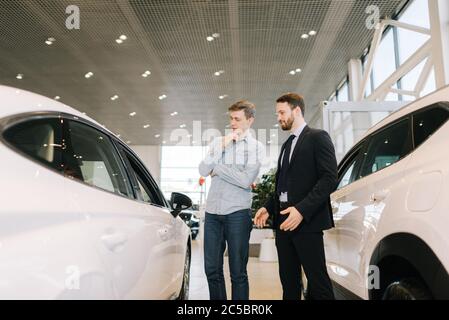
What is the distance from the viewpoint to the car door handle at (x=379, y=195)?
1.68 meters

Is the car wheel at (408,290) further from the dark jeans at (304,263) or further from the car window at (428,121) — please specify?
the car window at (428,121)

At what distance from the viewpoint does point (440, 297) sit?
116cm

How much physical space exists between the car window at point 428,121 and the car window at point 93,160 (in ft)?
3.92

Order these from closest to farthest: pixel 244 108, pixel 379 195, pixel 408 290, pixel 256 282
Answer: pixel 408 290 → pixel 379 195 → pixel 244 108 → pixel 256 282

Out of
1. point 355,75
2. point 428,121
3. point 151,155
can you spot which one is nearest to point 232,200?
point 428,121

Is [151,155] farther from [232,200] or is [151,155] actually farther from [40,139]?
[40,139]

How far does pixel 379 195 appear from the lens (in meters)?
1.75

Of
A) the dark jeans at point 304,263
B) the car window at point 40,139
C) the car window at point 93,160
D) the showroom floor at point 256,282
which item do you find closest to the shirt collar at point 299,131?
the dark jeans at point 304,263

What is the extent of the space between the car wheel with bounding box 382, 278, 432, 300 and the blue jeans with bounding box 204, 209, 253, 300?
3.47ft

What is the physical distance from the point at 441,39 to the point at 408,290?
15.6ft

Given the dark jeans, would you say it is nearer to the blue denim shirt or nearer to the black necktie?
the black necktie

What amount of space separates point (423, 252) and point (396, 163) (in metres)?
0.56

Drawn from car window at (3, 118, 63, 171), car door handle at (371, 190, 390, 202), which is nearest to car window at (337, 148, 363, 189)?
car door handle at (371, 190, 390, 202)

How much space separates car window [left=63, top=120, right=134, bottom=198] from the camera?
4.09 ft
